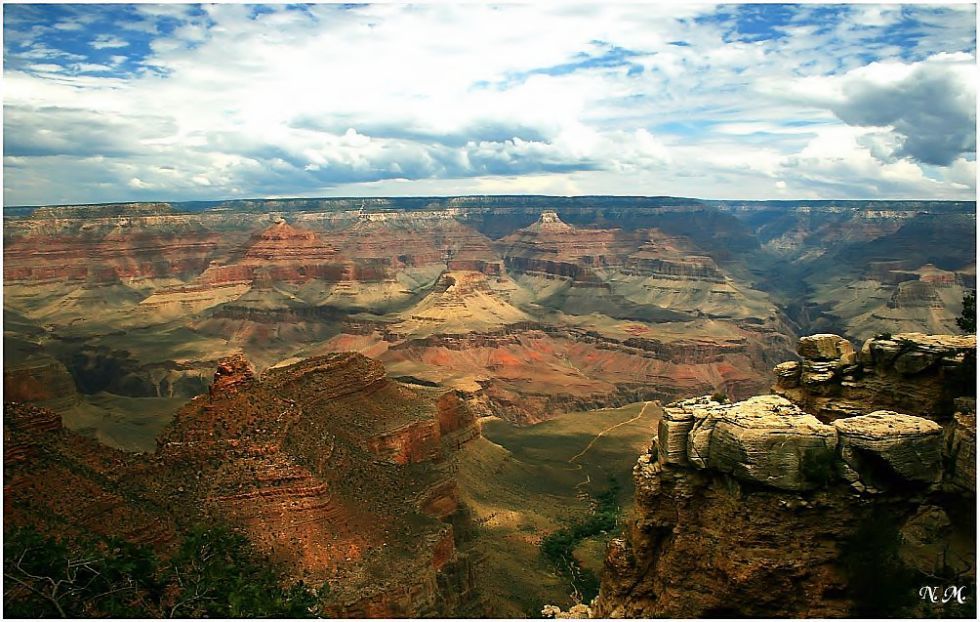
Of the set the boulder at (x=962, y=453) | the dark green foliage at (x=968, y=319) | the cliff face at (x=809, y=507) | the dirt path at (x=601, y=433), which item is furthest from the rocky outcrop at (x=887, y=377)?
the dirt path at (x=601, y=433)

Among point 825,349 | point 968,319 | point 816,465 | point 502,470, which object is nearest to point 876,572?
point 816,465

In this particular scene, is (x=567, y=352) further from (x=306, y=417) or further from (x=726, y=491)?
(x=726, y=491)

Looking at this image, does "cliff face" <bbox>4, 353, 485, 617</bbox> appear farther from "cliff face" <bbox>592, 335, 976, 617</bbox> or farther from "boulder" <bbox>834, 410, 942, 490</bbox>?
"boulder" <bbox>834, 410, 942, 490</bbox>

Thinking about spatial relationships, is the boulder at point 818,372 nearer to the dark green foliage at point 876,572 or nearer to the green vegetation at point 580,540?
the dark green foliage at point 876,572

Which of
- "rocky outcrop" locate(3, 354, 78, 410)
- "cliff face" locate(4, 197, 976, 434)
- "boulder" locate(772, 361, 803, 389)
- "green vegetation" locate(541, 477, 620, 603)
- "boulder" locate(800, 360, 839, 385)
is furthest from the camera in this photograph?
"cliff face" locate(4, 197, 976, 434)

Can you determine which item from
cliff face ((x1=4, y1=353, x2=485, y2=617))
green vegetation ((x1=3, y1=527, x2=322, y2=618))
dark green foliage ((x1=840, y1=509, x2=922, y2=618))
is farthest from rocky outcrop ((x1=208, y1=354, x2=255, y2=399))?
dark green foliage ((x1=840, y1=509, x2=922, y2=618))
